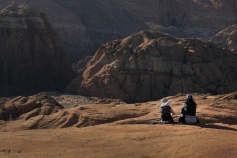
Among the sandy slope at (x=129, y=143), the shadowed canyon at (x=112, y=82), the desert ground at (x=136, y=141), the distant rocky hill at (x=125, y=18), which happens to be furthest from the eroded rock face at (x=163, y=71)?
the distant rocky hill at (x=125, y=18)

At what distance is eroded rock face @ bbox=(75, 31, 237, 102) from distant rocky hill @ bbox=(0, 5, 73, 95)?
703 centimetres

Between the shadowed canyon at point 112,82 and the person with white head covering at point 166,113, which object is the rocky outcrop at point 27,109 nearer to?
the shadowed canyon at point 112,82

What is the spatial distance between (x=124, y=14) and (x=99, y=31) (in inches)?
359

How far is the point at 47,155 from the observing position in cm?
925

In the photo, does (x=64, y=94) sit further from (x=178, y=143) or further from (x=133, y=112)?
(x=178, y=143)

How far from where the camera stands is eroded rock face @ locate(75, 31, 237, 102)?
103 feet

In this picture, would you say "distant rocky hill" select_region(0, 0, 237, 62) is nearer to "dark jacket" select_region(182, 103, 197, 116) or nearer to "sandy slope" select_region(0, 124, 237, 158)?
"dark jacket" select_region(182, 103, 197, 116)

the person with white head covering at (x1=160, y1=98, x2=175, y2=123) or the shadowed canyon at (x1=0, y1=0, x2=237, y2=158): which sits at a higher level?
the person with white head covering at (x1=160, y1=98, x2=175, y2=123)

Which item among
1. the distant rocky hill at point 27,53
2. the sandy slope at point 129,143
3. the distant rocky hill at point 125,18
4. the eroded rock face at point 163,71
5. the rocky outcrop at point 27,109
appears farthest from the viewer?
the distant rocky hill at point 125,18

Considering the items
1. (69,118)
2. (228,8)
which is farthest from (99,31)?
(69,118)

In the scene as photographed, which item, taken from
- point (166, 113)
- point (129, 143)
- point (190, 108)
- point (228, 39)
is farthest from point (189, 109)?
point (228, 39)

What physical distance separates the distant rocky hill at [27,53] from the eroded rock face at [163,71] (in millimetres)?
7026

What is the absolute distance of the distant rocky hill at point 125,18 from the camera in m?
71.2

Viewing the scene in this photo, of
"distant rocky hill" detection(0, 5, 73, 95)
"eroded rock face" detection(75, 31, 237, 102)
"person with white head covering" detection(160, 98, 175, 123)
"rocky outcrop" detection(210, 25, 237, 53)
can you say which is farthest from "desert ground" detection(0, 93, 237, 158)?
"rocky outcrop" detection(210, 25, 237, 53)
